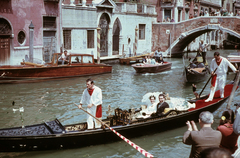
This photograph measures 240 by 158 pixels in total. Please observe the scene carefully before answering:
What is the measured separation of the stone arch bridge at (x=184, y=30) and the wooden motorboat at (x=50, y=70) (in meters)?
10.7

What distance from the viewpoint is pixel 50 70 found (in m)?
11.9

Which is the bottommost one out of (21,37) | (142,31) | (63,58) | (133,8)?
(63,58)

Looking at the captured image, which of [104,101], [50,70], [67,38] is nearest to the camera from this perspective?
[104,101]

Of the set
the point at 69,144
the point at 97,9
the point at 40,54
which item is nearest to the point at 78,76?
the point at 40,54

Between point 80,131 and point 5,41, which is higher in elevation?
point 5,41

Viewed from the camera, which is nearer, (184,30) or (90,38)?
(90,38)

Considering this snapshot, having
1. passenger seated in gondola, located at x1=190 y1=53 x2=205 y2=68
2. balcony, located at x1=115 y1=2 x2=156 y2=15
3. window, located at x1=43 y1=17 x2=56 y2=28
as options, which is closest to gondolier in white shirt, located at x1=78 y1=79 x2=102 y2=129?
passenger seated in gondola, located at x1=190 y1=53 x2=205 y2=68

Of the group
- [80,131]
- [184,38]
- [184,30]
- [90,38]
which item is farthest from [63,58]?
[184,38]

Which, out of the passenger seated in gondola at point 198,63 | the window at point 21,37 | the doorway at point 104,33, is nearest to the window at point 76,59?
the window at point 21,37

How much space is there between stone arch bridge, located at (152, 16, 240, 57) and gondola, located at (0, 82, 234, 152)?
636 inches

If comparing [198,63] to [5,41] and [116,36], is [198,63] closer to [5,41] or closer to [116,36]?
[5,41]

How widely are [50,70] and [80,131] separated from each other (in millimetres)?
6973

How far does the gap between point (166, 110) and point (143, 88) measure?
197 inches

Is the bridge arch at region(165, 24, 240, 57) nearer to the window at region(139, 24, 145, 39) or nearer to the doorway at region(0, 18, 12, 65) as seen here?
the window at region(139, 24, 145, 39)
